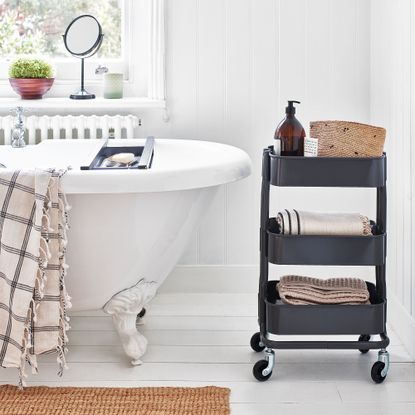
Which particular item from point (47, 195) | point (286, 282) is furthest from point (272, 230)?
point (47, 195)

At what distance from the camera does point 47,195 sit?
7.46 feet

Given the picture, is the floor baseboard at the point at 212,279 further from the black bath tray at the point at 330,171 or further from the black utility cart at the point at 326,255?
the black bath tray at the point at 330,171

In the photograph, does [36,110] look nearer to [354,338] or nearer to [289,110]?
[289,110]

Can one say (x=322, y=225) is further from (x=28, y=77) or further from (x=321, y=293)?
(x=28, y=77)

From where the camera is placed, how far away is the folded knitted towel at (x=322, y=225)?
2.44 meters

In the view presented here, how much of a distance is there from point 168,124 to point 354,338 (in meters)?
1.18

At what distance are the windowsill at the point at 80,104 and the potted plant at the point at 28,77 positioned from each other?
0.04m

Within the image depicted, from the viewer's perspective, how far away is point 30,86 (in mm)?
3285

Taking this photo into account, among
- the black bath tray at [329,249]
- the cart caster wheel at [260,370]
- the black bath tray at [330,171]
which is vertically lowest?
the cart caster wheel at [260,370]

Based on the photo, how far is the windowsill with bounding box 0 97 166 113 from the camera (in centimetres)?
327

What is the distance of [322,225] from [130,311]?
2.19ft

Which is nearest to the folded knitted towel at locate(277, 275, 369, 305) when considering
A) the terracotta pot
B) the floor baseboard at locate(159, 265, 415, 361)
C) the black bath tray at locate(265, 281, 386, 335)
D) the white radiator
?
the black bath tray at locate(265, 281, 386, 335)

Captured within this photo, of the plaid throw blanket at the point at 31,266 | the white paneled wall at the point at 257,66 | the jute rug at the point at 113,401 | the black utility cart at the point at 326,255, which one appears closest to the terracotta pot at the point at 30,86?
the white paneled wall at the point at 257,66

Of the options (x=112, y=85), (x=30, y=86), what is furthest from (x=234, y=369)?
(x=30, y=86)
